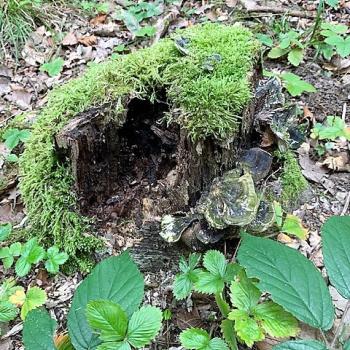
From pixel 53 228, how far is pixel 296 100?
6.31ft

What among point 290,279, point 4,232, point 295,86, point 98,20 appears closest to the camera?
point 290,279

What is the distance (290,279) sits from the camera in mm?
1543

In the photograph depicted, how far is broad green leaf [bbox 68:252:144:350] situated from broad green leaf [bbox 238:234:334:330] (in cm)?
37

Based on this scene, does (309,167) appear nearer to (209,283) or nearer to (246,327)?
(209,283)

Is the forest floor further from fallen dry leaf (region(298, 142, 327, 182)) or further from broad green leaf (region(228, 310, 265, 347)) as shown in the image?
broad green leaf (region(228, 310, 265, 347))

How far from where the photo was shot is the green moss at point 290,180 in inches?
93.4

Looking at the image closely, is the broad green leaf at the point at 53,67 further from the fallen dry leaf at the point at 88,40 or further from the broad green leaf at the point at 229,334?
the broad green leaf at the point at 229,334

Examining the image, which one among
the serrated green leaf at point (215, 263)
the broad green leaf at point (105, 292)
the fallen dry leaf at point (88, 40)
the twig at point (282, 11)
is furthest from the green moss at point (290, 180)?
the fallen dry leaf at point (88, 40)

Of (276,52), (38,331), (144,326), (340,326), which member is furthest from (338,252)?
(276,52)

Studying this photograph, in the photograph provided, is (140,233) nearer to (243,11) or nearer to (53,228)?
(53,228)

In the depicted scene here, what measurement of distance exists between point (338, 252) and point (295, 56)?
2.35 meters

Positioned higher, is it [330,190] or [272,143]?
[272,143]

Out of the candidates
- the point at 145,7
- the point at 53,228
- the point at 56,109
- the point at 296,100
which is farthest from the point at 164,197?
the point at 145,7

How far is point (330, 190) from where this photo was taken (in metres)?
2.65
